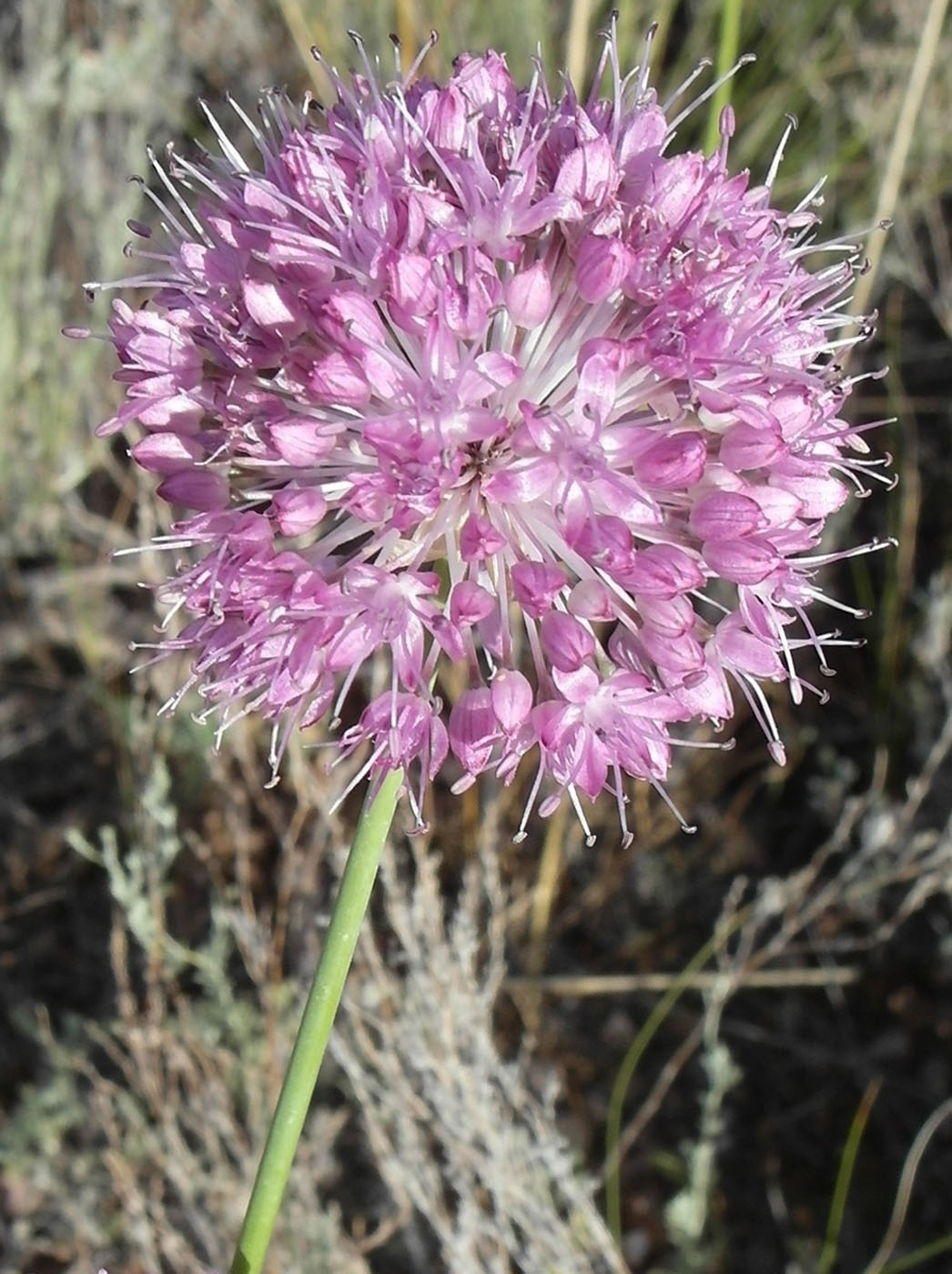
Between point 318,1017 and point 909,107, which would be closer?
point 318,1017

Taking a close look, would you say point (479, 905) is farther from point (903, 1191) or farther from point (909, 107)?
point (909, 107)

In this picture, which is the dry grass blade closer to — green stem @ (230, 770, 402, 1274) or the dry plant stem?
green stem @ (230, 770, 402, 1274)

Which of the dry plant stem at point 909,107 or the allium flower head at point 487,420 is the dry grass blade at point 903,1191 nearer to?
the allium flower head at point 487,420

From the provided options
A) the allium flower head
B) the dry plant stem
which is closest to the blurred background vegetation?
the dry plant stem

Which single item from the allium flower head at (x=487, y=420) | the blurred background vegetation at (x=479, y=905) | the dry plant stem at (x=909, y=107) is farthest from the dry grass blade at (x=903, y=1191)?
the dry plant stem at (x=909, y=107)

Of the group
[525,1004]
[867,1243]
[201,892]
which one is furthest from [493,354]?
[867,1243]

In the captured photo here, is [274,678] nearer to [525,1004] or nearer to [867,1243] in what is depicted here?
[525,1004]

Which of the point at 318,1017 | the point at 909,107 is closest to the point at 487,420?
the point at 318,1017
